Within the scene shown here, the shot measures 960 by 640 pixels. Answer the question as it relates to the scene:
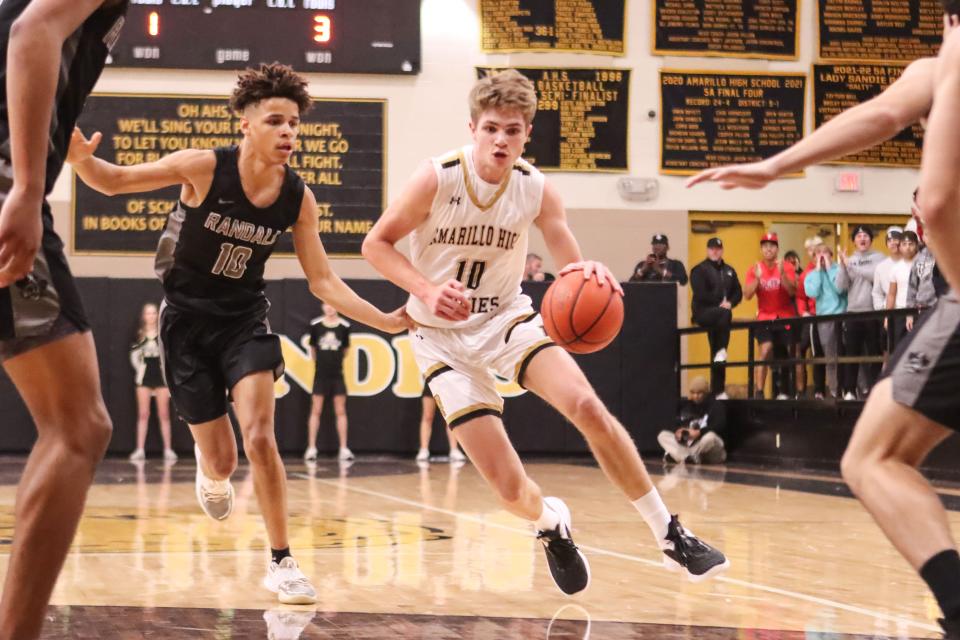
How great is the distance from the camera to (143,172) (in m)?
5.11

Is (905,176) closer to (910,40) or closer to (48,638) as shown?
(910,40)

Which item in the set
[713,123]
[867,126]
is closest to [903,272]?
[713,123]

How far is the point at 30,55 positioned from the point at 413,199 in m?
2.74

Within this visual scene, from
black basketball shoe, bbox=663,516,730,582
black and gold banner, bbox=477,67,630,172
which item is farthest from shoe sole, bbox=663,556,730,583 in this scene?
black and gold banner, bbox=477,67,630,172

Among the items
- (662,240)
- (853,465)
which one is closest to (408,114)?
(662,240)

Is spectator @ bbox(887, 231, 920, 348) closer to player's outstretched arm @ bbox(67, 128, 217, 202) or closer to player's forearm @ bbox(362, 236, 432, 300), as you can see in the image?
player's forearm @ bbox(362, 236, 432, 300)

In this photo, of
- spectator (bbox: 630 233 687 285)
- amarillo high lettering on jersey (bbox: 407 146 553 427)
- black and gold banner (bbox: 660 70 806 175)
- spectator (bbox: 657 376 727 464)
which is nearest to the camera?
amarillo high lettering on jersey (bbox: 407 146 553 427)

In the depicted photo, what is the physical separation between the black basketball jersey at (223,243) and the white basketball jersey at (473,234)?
60cm

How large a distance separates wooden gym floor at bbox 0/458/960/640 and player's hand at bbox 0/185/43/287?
198 cm

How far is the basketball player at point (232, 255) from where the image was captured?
536cm

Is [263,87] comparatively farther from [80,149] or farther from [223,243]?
[80,149]

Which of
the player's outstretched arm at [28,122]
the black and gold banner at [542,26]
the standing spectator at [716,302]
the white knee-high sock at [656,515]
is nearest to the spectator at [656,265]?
the standing spectator at [716,302]

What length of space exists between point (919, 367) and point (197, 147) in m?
13.3

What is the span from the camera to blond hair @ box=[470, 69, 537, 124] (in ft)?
16.4
